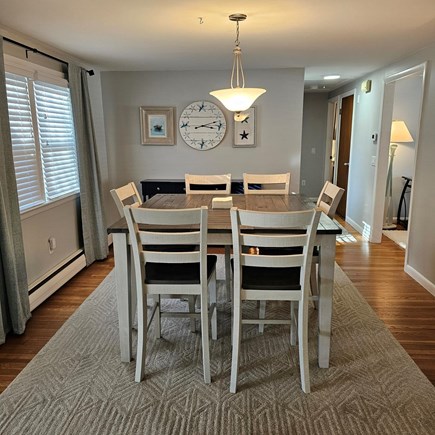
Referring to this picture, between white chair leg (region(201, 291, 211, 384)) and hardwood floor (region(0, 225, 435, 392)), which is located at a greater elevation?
white chair leg (region(201, 291, 211, 384))

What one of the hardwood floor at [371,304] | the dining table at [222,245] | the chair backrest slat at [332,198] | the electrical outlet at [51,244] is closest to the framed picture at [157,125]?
the hardwood floor at [371,304]

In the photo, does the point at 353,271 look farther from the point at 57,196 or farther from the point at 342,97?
the point at 342,97

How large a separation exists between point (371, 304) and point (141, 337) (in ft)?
6.70

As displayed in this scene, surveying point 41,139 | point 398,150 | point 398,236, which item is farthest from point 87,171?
point 398,150

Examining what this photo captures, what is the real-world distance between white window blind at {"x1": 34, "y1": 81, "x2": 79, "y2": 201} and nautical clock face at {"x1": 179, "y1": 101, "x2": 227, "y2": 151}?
1.51m

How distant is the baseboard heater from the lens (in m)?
3.25

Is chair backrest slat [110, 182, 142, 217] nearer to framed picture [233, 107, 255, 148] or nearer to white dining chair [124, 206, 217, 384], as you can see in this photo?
white dining chair [124, 206, 217, 384]

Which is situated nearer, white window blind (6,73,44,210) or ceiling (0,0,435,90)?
ceiling (0,0,435,90)

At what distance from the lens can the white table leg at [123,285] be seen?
2.27 meters

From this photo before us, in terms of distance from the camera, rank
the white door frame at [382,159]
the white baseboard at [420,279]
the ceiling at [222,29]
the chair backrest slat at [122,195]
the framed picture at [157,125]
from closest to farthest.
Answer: the ceiling at [222,29]
the chair backrest slat at [122,195]
the white baseboard at [420,279]
the white door frame at [382,159]
the framed picture at [157,125]

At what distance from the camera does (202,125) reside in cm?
496

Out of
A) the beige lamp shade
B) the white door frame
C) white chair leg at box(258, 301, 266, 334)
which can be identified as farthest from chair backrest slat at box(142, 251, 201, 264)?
the beige lamp shade

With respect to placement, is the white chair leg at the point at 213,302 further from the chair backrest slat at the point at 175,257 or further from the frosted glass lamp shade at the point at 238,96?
the frosted glass lamp shade at the point at 238,96

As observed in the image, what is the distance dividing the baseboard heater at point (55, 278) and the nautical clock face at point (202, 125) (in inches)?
79.2
